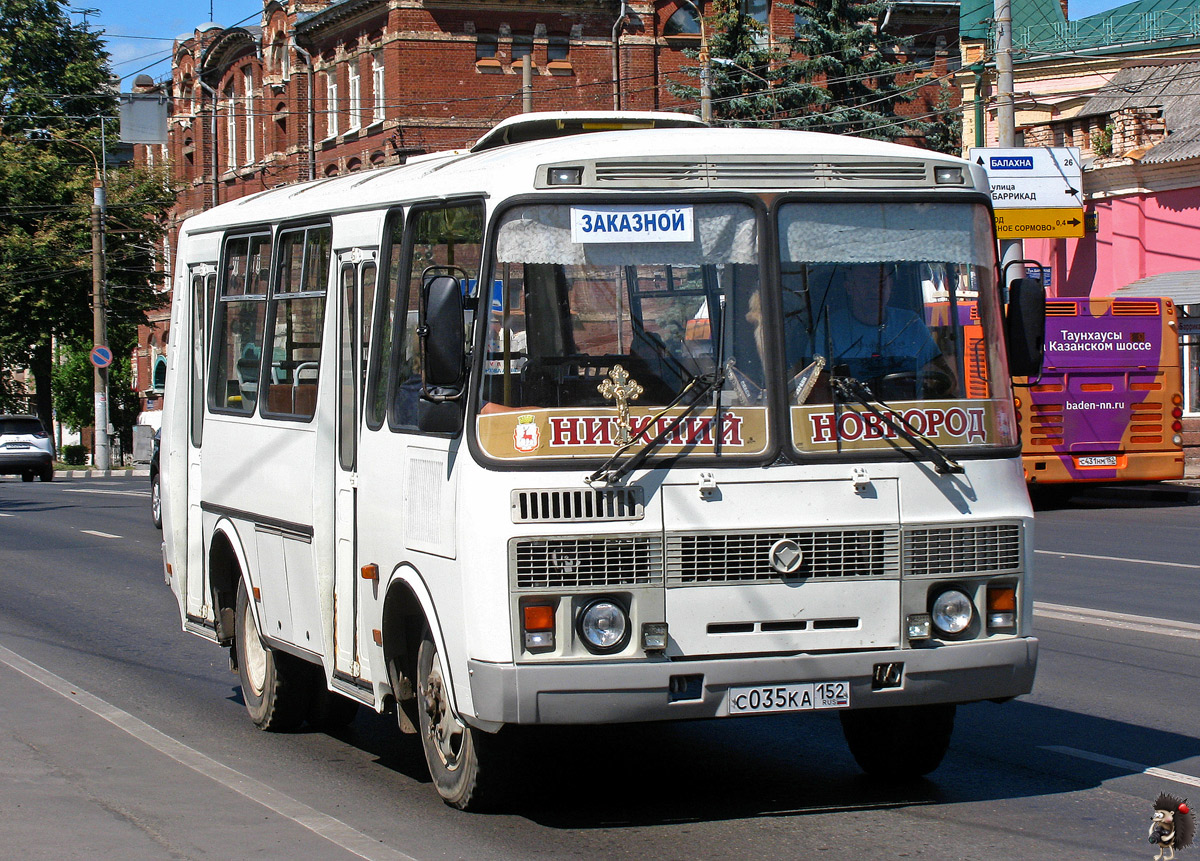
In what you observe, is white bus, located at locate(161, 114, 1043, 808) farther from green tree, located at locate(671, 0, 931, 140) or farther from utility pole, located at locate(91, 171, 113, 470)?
utility pole, located at locate(91, 171, 113, 470)

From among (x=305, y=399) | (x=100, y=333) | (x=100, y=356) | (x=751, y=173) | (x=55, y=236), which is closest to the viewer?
(x=751, y=173)

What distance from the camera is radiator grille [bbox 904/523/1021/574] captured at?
251 inches

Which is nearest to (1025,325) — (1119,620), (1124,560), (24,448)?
(1119,620)

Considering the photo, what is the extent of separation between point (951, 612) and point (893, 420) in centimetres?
76

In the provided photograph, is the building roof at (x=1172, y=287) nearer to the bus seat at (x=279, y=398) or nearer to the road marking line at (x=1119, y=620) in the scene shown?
the road marking line at (x=1119, y=620)

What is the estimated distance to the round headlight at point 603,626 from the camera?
239 inches

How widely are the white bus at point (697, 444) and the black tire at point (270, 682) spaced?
170 centimetres

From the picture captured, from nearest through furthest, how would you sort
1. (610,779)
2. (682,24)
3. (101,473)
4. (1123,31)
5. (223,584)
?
(610,779) < (223,584) < (1123,31) < (101,473) < (682,24)

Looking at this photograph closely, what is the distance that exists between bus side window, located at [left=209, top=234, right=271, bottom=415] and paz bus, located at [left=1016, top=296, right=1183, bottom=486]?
54.4ft

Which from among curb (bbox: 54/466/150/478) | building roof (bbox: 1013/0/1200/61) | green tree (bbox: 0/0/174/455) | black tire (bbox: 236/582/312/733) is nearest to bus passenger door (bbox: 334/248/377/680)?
black tire (bbox: 236/582/312/733)

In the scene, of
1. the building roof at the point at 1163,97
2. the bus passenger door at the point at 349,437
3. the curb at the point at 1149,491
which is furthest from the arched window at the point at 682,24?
the bus passenger door at the point at 349,437

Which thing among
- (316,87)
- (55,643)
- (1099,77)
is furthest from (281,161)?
(55,643)

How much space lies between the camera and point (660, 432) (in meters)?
6.18

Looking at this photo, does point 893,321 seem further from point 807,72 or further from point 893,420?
point 807,72
